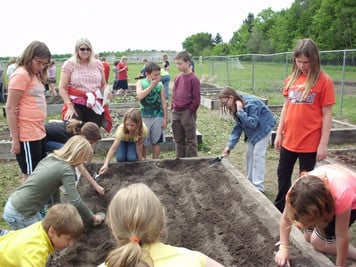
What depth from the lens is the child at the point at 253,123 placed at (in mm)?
4555

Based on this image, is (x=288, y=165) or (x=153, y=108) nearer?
(x=288, y=165)

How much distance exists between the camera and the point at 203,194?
14.9ft

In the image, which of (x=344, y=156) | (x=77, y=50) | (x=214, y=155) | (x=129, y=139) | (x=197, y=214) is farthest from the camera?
(x=214, y=155)

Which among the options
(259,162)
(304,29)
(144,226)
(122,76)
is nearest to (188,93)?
(259,162)

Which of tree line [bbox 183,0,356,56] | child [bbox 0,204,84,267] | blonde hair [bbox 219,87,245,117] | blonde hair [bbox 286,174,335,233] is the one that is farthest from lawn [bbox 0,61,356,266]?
tree line [bbox 183,0,356,56]

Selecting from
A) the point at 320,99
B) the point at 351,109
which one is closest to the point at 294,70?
the point at 320,99

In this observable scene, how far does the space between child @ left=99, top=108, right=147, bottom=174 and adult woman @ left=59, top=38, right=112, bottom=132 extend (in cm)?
38

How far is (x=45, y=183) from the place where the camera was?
3.17 m

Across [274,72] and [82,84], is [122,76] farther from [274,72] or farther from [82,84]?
[82,84]

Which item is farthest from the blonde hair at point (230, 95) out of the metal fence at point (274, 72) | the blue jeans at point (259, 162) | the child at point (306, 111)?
the metal fence at point (274, 72)

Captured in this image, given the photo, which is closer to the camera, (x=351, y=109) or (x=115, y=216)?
(x=115, y=216)

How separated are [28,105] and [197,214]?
1961 millimetres

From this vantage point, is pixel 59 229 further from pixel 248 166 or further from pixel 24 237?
pixel 248 166

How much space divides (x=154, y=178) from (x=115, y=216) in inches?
127
